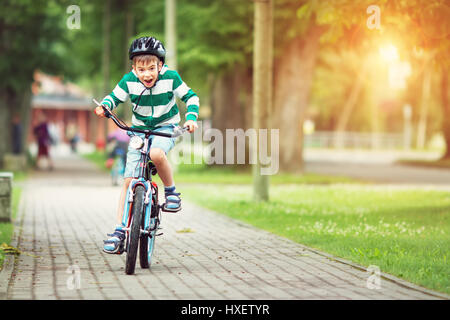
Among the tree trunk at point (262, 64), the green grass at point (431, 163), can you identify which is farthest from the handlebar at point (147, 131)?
the green grass at point (431, 163)

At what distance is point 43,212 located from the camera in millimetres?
13812

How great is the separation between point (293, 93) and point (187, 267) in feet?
57.8

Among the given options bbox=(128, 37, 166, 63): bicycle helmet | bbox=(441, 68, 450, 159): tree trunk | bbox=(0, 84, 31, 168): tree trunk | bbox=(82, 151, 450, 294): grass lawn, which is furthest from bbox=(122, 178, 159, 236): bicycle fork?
bbox=(441, 68, 450, 159): tree trunk

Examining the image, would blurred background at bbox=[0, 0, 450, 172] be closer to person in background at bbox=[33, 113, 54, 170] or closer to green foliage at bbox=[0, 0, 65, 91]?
green foliage at bbox=[0, 0, 65, 91]

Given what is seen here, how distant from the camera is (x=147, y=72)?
755 centimetres

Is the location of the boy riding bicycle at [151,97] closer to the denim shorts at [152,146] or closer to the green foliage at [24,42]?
the denim shorts at [152,146]

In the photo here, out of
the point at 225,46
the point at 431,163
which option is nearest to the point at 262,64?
the point at 225,46

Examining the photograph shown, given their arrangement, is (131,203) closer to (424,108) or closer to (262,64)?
(262,64)

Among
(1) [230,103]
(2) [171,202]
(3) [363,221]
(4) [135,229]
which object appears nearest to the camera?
(4) [135,229]

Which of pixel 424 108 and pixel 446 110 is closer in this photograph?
pixel 446 110

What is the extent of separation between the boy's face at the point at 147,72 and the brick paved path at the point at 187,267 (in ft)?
5.52

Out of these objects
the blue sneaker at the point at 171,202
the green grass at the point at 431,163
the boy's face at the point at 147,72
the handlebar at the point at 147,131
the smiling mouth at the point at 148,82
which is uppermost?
the boy's face at the point at 147,72

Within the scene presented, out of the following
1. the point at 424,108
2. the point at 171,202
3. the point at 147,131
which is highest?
the point at 424,108

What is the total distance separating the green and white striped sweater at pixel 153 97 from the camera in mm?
7617
